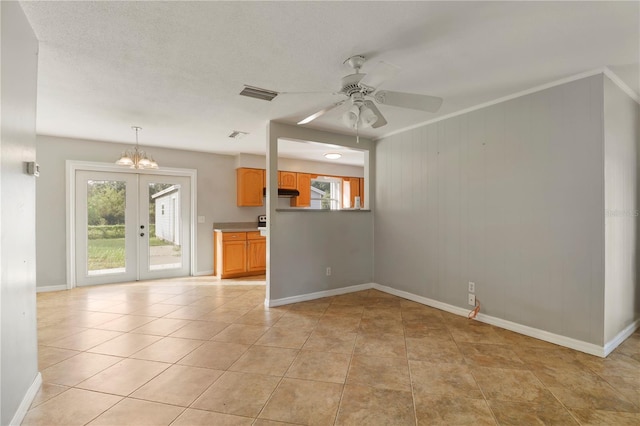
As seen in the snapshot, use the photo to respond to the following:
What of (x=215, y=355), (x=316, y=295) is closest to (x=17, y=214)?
(x=215, y=355)

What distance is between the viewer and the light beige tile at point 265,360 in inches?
91.8

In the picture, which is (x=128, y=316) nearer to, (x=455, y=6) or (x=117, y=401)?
(x=117, y=401)

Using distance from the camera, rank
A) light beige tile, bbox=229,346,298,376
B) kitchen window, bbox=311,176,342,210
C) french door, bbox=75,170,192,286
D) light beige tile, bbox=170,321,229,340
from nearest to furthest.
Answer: light beige tile, bbox=229,346,298,376 < light beige tile, bbox=170,321,229,340 < french door, bbox=75,170,192,286 < kitchen window, bbox=311,176,342,210

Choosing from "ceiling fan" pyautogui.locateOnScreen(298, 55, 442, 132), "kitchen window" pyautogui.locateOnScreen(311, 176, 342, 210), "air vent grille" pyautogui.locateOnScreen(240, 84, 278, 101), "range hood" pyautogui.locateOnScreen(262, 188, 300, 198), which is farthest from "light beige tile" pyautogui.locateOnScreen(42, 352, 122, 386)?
"kitchen window" pyautogui.locateOnScreen(311, 176, 342, 210)

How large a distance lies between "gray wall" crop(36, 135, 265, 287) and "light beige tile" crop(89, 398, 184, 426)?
407 centimetres

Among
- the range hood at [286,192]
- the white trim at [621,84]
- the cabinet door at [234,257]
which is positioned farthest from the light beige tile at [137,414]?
the range hood at [286,192]

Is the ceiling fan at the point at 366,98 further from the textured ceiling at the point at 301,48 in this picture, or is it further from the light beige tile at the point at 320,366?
the light beige tile at the point at 320,366

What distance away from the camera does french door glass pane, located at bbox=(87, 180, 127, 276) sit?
4.97m

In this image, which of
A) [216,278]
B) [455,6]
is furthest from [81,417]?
[216,278]

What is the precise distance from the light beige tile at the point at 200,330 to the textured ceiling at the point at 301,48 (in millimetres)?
2494

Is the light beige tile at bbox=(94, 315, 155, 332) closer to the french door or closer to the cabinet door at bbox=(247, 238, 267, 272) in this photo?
the french door

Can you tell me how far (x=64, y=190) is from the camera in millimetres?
4742

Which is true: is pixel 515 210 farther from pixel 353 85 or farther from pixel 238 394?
pixel 238 394

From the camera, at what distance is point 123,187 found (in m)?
5.21
